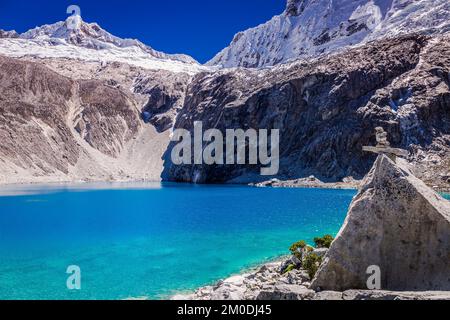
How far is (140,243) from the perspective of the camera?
3441 cm

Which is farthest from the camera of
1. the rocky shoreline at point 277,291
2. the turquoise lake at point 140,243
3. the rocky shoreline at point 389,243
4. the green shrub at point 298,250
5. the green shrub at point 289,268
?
the green shrub at point 298,250

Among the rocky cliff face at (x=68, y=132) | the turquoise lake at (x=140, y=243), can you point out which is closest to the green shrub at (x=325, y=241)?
the turquoise lake at (x=140, y=243)

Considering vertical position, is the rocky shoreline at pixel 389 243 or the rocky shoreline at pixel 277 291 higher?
the rocky shoreline at pixel 389 243

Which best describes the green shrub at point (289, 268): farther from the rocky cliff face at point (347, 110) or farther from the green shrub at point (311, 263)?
the rocky cliff face at point (347, 110)

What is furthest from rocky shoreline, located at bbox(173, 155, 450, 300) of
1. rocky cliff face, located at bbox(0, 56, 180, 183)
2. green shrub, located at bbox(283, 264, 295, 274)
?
rocky cliff face, located at bbox(0, 56, 180, 183)

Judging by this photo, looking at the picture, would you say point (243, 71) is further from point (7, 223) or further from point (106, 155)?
point (7, 223)

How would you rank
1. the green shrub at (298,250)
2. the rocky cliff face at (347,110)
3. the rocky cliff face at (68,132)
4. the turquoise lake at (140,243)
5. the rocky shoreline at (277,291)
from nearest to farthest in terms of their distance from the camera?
the rocky shoreline at (277,291), the turquoise lake at (140,243), the green shrub at (298,250), the rocky cliff face at (347,110), the rocky cliff face at (68,132)

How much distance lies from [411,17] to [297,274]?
560 feet

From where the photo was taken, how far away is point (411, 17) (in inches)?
6506

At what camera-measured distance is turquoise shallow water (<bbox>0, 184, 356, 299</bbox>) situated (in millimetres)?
22594

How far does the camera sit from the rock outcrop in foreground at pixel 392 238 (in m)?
12.1

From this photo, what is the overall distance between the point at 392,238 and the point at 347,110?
112756 millimetres

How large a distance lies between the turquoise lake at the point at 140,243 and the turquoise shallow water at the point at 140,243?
0.05 m
